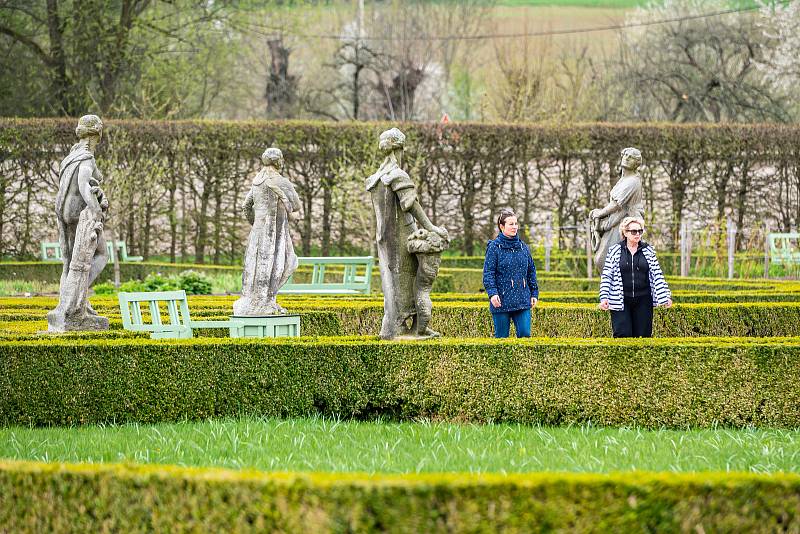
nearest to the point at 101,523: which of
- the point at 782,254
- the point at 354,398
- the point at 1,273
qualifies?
the point at 354,398

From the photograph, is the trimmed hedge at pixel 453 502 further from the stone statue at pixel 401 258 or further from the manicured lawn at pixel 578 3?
the manicured lawn at pixel 578 3

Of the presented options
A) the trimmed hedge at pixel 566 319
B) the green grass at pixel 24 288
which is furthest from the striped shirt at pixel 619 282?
the green grass at pixel 24 288

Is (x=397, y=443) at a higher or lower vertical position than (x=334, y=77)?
lower

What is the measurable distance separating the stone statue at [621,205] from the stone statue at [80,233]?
4.69 m

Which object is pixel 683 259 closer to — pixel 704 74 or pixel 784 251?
pixel 784 251

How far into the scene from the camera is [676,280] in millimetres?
16938

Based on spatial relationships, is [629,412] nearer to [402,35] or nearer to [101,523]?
[101,523]

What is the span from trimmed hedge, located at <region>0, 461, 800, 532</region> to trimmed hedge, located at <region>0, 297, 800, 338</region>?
673 cm

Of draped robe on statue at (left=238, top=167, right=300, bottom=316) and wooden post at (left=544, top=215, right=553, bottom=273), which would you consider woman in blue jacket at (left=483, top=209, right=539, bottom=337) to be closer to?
draped robe on statue at (left=238, top=167, right=300, bottom=316)

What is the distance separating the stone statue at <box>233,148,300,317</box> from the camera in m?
10.6

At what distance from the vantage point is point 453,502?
458 centimetres

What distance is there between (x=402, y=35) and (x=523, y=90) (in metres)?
8.98

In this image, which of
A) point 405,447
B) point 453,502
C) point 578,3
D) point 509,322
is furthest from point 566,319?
point 578,3

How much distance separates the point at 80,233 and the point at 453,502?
19.9ft
